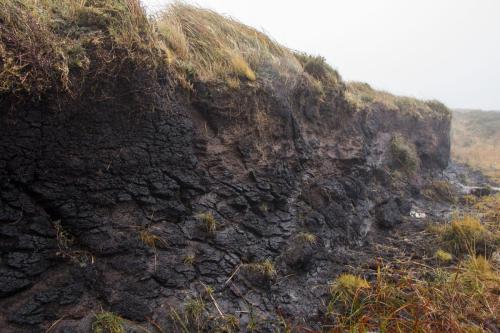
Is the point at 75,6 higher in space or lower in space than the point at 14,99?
higher

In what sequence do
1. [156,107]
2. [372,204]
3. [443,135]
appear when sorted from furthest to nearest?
[443,135]
[372,204]
[156,107]

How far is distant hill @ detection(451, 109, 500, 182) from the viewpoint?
1571cm

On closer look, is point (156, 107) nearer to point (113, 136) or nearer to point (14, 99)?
point (113, 136)

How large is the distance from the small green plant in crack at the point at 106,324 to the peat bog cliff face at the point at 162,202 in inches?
2.2

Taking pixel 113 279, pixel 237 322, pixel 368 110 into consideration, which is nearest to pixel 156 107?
pixel 113 279

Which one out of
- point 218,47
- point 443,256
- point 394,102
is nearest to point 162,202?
point 218,47

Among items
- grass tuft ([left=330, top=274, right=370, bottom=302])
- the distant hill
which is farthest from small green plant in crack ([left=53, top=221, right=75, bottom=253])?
the distant hill

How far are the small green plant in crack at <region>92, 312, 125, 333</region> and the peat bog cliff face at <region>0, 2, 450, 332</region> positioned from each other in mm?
55

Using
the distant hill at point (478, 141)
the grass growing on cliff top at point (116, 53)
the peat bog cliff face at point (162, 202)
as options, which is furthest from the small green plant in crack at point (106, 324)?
the distant hill at point (478, 141)

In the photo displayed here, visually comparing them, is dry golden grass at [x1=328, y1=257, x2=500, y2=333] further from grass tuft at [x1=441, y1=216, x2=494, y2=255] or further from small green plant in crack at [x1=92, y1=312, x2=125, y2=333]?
small green plant in crack at [x1=92, y1=312, x2=125, y2=333]

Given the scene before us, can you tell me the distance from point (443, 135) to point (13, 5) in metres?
13.1

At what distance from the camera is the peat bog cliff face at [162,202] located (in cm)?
286

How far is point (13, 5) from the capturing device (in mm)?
2898

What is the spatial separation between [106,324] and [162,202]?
1.27m
